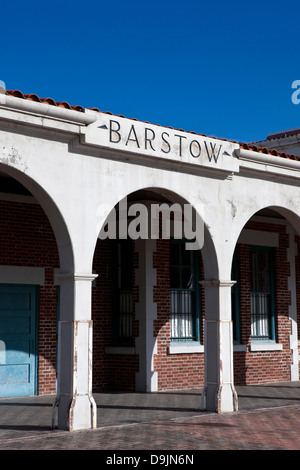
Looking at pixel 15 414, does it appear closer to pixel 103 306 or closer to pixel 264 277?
pixel 103 306

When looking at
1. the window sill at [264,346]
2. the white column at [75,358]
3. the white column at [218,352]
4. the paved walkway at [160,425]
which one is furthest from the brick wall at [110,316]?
the white column at [75,358]

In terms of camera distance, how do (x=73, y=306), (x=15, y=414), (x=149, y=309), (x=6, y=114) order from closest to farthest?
(x=6, y=114), (x=73, y=306), (x=15, y=414), (x=149, y=309)

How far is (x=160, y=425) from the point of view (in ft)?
29.1

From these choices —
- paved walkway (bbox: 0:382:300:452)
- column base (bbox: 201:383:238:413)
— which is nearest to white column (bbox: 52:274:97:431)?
paved walkway (bbox: 0:382:300:452)

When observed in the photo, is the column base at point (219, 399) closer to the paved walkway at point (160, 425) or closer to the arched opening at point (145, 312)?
the paved walkway at point (160, 425)

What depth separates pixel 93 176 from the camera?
9133 mm

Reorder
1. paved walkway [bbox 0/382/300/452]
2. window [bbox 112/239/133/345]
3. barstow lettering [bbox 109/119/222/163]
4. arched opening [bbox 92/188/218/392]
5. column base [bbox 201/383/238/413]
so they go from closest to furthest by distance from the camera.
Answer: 1. paved walkway [bbox 0/382/300/452]
2. barstow lettering [bbox 109/119/222/163]
3. column base [bbox 201/383/238/413]
4. arched opening [bbox 92/188/218/392]
5. window [bbox 112/239/133/345]

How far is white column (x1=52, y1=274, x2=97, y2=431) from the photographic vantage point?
28.0 feet

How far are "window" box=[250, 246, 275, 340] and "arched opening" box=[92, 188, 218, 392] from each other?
5.73ft

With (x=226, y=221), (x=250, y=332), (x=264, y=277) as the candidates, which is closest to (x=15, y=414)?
(x=226, y=221)

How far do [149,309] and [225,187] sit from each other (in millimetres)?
3327

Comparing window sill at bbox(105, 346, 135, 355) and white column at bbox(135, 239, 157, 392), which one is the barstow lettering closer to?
white column at bbox(135, 239, 157, 392)

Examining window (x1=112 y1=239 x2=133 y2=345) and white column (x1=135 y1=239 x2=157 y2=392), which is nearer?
white column (x1=135 y1=239 x2=157 y2=392)
